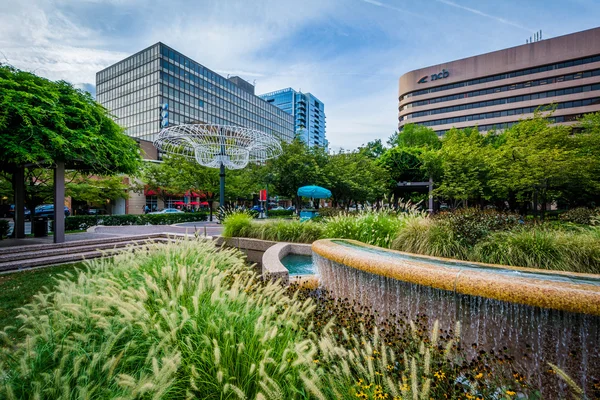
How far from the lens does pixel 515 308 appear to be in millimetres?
3105

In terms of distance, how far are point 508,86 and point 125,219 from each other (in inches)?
3016

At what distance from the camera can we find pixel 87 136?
950 cm

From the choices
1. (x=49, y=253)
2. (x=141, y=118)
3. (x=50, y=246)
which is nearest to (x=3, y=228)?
(x=50, y=246)

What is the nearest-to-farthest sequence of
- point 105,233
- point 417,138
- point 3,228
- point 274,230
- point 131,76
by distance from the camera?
point 274,230 < point 3,228 < point 105,233 < point 417,138 < point 131,76

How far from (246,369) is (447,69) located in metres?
85.5

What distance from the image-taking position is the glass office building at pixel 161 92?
233 ft

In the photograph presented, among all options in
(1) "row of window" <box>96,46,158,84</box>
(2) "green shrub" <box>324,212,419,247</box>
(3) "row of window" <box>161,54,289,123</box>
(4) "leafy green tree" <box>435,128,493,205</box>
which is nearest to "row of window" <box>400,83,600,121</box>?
(4) "leafy green tree" <box>435,128,493,205</box>

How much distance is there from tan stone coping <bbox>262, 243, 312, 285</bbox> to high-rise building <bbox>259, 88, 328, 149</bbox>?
124909 millimetres

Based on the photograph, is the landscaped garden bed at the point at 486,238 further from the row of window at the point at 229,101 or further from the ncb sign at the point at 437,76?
the row of window at the point at 229,101

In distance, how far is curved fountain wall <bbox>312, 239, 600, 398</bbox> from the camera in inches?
109

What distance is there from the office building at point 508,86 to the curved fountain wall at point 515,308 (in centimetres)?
5327

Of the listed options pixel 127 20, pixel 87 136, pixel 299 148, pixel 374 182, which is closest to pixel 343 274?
pixel 87 136

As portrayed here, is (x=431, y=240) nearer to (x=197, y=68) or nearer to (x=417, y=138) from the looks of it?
(x=417, y=138)

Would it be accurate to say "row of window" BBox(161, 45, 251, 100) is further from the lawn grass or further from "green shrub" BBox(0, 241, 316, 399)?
"green shrub" BBox(0, 241, 316, 399)
